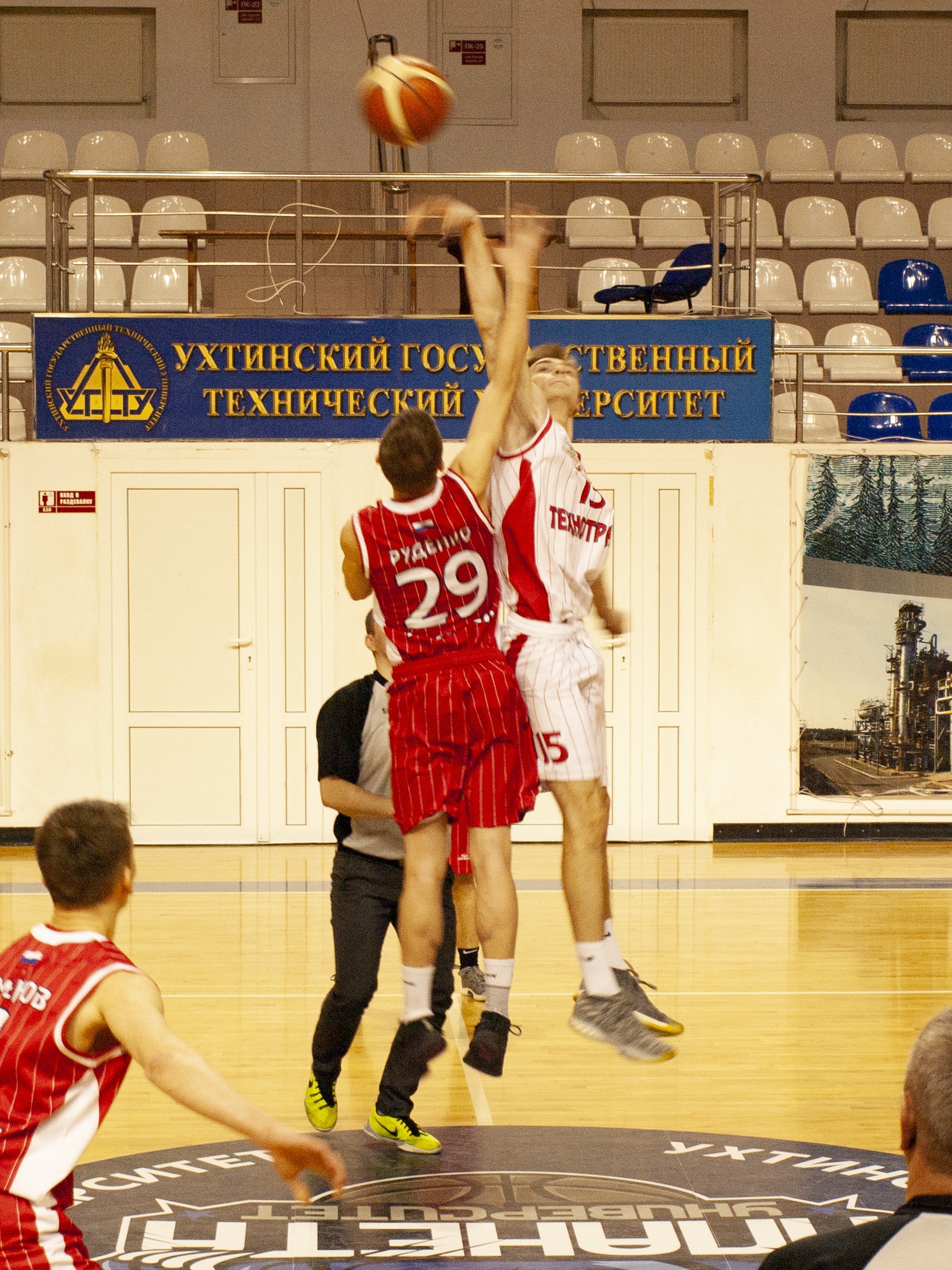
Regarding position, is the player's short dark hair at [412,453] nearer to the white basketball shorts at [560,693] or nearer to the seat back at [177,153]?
the white basketball shorts at [560,693]

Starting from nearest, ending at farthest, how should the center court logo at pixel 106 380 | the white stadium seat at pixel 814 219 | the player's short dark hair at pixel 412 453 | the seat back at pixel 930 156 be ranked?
the player's short dark hair at pixel 412 453
the center court logo at pixel 106 380
the white stadium seat at pixel 814 219
the seat back at pixel 930 156

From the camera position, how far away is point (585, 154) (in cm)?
1334

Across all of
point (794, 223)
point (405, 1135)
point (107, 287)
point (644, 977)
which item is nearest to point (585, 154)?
point (794, 223)

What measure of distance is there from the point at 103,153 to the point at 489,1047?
11.3 meters

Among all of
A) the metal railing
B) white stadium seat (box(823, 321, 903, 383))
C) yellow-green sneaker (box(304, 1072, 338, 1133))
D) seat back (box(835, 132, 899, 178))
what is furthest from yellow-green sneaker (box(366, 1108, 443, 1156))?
seat back (box(835, 132, 899, 178))

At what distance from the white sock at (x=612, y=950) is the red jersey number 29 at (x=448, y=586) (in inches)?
34.4

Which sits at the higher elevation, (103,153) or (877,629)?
(103,153)

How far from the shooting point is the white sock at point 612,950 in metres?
3.77

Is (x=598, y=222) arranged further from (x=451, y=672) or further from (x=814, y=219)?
(x=451, y=672)

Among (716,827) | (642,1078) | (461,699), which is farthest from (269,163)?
(461,699)

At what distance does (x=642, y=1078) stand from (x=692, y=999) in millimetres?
949

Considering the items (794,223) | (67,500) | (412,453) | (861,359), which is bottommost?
(412,453)

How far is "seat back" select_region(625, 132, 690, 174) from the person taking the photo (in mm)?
13492

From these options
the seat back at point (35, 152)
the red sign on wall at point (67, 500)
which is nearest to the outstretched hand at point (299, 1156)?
the red sign on wall at point (67, 500)
